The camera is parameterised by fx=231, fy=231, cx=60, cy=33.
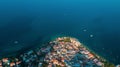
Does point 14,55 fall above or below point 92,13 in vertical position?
below

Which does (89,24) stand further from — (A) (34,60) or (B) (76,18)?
(A) (34,60)

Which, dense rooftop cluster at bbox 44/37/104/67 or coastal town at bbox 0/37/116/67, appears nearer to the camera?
coastal town at bbox 0/37/116/67

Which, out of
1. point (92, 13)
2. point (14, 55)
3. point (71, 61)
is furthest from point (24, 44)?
point (92, 13)

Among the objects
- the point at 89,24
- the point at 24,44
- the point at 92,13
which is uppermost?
the point at 92,13

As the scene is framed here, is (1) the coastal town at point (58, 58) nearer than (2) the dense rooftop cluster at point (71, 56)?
Yes

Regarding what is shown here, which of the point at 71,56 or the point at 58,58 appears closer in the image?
the point at 58,58

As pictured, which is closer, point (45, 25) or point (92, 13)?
point (45, 25)

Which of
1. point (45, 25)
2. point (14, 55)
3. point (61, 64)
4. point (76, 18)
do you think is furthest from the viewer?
point (76, 18)

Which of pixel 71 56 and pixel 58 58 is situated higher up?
pixel 71 56
